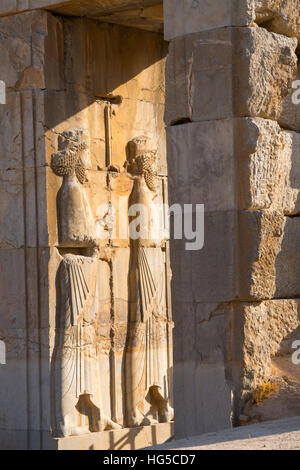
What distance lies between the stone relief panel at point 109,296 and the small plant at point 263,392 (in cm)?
243

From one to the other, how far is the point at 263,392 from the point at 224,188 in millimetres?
1508

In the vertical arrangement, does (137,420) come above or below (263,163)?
below

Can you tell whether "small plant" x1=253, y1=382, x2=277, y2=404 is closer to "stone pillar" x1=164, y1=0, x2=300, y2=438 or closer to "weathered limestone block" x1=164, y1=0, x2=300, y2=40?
"stone pillar" x1=164, y1=0, x2=300, y2=438

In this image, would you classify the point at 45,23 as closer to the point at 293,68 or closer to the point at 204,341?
the point at 293,68

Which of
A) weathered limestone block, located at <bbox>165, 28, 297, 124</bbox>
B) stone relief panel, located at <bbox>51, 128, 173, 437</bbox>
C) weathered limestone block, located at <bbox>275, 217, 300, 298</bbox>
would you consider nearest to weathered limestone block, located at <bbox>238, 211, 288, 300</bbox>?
weathered limestone block, located at <bbox>275, 217, 300, 298</bbox>

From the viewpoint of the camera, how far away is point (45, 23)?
32.0 ft

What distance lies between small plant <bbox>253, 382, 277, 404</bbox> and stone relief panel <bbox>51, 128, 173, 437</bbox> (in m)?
2.43

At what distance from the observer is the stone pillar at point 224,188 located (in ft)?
25.8

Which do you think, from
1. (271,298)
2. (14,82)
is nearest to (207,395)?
(271,298)

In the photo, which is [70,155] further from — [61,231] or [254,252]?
[254,252]

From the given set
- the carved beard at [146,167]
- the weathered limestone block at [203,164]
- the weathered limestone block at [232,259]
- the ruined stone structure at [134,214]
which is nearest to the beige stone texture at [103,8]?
the ruined stone structure at [134,214]

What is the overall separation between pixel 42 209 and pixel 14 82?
1.20 metres

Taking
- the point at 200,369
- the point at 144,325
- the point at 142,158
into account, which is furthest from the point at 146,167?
the point at 200,369

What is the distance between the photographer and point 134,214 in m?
10.6
